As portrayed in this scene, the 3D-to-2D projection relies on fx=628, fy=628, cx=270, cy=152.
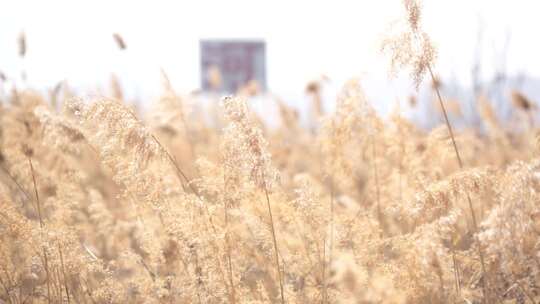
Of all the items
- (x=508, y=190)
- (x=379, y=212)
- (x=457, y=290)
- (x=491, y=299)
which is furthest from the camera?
(x=379, y=212)

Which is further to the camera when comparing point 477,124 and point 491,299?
point 477,124

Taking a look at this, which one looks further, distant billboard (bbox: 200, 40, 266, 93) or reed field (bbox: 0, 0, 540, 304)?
distant billboard (bbox: 200, 40, 266, 93)

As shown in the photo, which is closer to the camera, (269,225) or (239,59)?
(269,225)

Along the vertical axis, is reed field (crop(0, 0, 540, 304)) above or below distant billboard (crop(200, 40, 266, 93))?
below

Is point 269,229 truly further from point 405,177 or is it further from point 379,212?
point 405,177

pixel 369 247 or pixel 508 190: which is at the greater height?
pixel 508 190

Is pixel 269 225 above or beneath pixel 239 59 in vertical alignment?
beneath

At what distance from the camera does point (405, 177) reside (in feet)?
8.82

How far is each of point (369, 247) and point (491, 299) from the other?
368mm

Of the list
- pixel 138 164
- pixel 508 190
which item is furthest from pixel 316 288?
pixel 508 190

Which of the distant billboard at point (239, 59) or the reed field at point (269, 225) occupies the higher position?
the distant billboard at point (239, 59)

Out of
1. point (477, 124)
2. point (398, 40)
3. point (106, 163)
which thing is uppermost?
point (398, 40)

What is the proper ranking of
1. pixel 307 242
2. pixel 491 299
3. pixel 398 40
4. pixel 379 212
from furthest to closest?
pixel 379 212 → pixel 307 242 → pixel 491 299 → pixel 398 40

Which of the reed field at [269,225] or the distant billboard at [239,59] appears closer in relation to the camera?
the reed field at [269,225]
